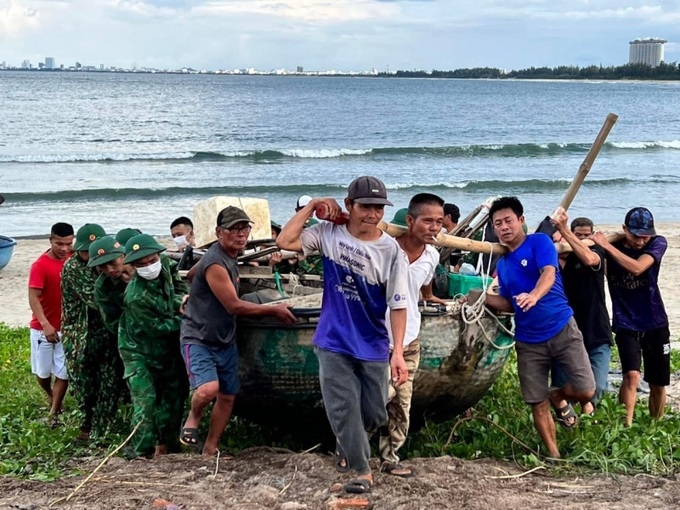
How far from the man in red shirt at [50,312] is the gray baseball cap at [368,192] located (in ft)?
11.0

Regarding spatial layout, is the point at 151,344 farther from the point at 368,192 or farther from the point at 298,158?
the point at 298,158

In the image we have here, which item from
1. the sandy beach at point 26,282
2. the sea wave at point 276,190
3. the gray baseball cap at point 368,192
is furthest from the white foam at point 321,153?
the gray baseball cap at point 368,192

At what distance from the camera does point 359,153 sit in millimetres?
37875

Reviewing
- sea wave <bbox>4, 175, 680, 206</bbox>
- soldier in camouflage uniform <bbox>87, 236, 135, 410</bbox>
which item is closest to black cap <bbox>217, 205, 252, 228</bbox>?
soldier in camouflage uniform <bbox>87, 236, 135, 410</bbox>

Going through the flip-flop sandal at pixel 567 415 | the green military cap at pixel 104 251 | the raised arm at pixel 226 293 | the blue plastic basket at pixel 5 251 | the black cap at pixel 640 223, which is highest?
the black cap at pixel 640 223

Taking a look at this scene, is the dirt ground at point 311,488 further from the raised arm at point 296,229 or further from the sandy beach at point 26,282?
the sandy beach at point 26,282

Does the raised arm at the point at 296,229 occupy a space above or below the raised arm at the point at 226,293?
above

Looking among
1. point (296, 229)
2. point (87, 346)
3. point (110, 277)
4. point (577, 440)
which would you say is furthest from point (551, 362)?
point (87, 346)

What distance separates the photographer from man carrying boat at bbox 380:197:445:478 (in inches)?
218

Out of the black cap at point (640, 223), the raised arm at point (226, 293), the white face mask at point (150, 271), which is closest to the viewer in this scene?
the raised arm at point (226, 293)

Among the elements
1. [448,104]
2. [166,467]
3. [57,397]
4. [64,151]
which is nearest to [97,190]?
[64,151]

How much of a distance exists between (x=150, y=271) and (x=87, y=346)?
118 centimetres

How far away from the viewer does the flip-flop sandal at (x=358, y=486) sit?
17.2ft

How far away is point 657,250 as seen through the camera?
6.76 m
